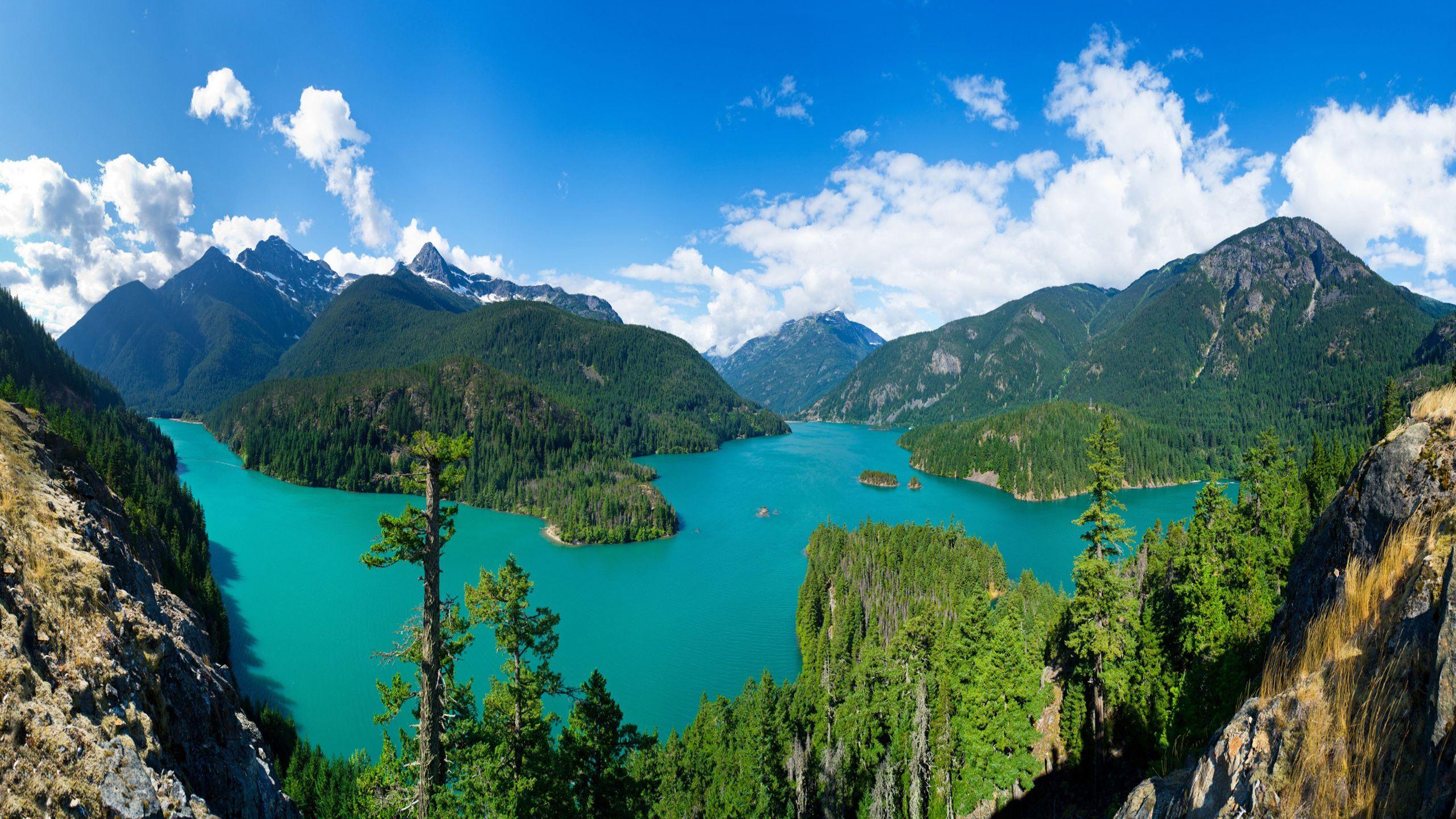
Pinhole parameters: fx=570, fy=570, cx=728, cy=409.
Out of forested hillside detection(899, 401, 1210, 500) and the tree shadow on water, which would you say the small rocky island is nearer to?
forested hillside detection(899, 401, 1210, 500)

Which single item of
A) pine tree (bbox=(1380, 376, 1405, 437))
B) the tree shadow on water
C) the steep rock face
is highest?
pine tree (bbox=(1380, 376, 1405, 437))

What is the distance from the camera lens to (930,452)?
552ft

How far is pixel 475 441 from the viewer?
118 meters

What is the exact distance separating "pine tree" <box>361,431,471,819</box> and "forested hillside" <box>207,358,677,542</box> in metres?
80.1

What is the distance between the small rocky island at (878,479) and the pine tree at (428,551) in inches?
5099

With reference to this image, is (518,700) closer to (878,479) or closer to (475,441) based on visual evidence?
(475,441)

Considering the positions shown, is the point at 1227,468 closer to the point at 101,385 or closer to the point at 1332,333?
the point at 1332,333

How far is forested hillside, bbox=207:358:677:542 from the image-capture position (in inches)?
3772

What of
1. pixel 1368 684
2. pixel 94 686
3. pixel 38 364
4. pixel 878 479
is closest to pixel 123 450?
pixel 38 364

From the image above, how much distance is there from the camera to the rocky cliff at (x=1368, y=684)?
11.8 feet

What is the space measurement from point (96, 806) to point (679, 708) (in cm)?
3978

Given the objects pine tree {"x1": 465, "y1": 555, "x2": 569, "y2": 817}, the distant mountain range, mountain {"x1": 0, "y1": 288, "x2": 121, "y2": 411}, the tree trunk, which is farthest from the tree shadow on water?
mountain {"x1": 0, "y1": 288, "x2": 121, "y2": 411}

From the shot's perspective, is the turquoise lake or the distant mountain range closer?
the turquoise lake

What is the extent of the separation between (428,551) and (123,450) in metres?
87.8
